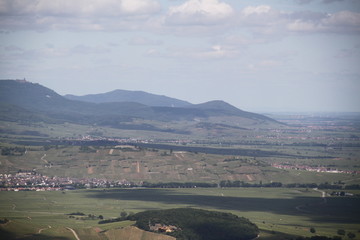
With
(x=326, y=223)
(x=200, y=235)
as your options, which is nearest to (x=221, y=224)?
(x=200, y=235)

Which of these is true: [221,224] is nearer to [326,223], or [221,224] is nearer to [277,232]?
→ [277,232]

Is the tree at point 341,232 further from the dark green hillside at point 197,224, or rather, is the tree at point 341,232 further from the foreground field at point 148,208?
the dark green hillside at point 197,224

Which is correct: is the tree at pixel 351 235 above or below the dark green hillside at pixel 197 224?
below

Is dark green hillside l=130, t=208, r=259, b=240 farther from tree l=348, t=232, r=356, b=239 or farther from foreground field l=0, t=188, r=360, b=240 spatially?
tree l=348, t=232, r=356, b=239

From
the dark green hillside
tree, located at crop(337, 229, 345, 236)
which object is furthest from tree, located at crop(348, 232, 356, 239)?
the dark green hillside

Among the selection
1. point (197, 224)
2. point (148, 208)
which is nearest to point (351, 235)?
point (197, 224)

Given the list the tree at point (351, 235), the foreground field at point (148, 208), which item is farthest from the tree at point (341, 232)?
the tree at point (351, 235)

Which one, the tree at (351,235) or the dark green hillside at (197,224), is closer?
the dark green hillside at (197,224)
